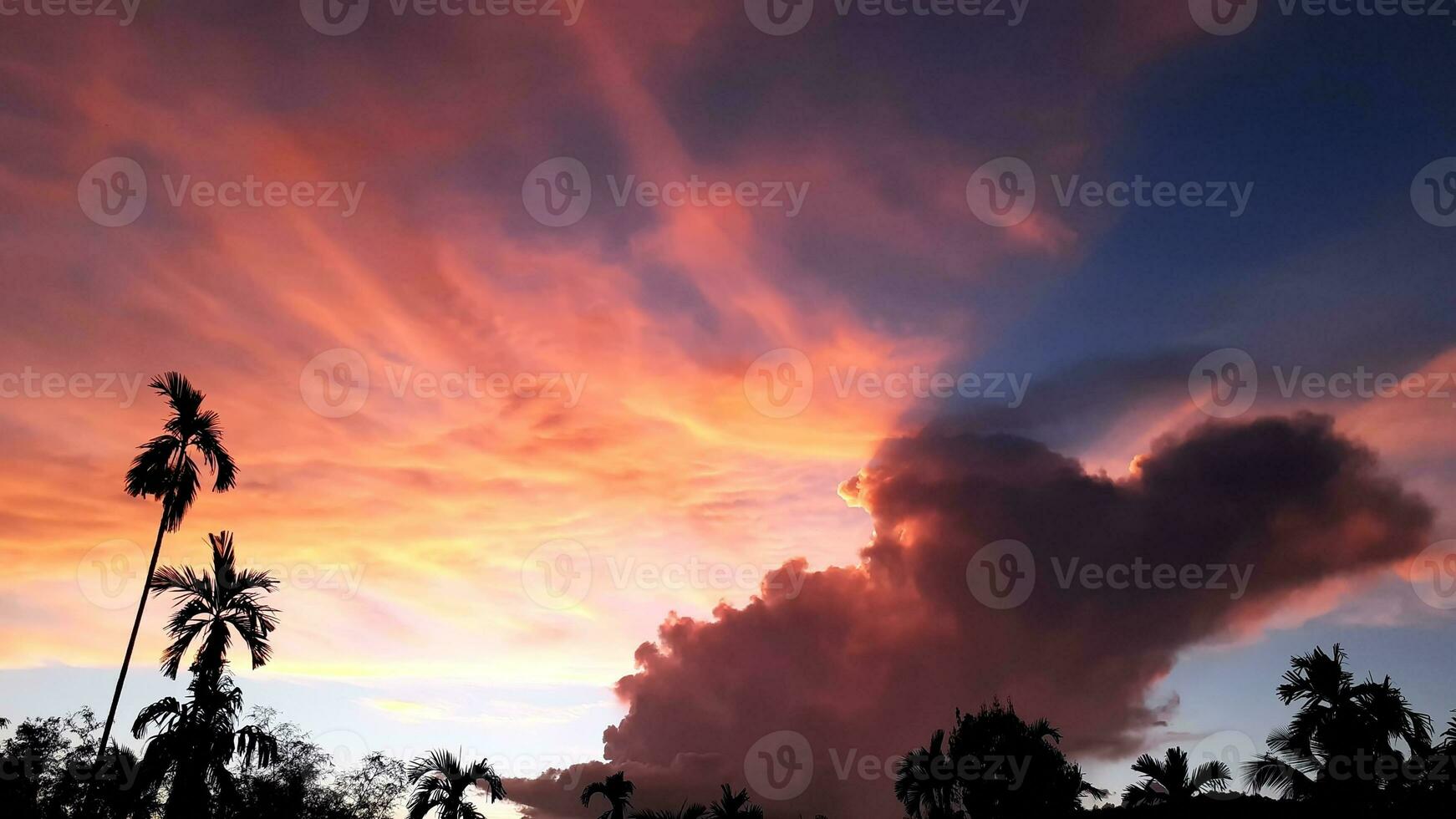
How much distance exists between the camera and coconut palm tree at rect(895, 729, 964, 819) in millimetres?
48844

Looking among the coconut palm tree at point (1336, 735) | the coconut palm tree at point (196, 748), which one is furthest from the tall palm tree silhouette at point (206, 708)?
the coconut palm tree at point (1336, 735)

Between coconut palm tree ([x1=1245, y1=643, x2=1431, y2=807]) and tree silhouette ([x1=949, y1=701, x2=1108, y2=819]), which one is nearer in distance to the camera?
coconut palm tree ([x1=1245, y1=643, x2=1431, y2=807])

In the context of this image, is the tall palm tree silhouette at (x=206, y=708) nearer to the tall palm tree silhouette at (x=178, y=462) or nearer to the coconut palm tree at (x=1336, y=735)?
the tall palm tree silhouette at (x=178, y=462)

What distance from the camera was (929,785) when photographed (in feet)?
160

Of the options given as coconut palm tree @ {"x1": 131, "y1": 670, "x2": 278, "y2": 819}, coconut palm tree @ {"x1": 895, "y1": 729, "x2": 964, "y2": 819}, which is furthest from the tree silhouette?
coconut palm tree @ {"x1": 131, "y1": 670, "x2": 278, "y2": 819}

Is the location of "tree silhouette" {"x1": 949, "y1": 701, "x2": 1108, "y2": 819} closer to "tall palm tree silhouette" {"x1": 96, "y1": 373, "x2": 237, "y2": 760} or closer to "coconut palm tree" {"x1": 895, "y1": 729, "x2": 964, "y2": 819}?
"coconut palm tree" {"x1": 895, "y1": 729, "x2": 964, "y2": 819}

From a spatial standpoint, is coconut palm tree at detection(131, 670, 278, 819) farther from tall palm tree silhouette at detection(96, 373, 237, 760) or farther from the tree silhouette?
the tree silhouette

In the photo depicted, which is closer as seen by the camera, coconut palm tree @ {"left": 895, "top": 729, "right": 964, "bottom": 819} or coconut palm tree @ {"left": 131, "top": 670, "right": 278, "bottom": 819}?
coconut palm tree @ {"left": 131, "top": 670, "right": 278, "bottom": 819}

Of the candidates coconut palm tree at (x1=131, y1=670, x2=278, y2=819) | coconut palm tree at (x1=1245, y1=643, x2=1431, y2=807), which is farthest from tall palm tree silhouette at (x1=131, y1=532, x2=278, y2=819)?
coconut palm tree at (x1=1245, y1=643, x2=1431, y2=807)

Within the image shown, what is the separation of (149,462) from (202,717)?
36.0 feet

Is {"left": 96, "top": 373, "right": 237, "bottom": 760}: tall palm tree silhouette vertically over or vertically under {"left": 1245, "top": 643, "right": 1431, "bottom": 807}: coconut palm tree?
over

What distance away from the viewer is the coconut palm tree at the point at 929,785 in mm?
48844

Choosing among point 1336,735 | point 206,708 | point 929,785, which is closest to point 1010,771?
point 929,785

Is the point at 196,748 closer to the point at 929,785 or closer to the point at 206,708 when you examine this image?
the point at 206,708
